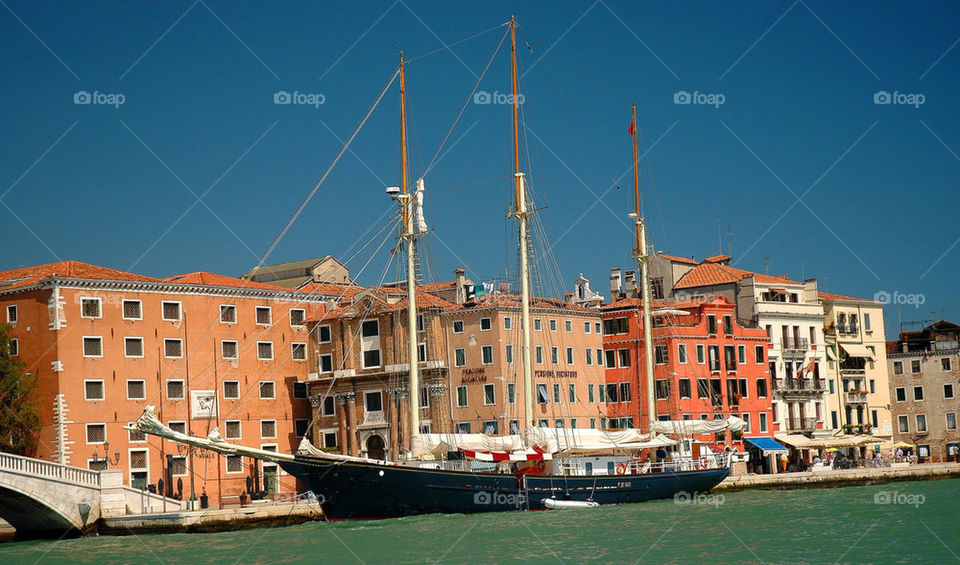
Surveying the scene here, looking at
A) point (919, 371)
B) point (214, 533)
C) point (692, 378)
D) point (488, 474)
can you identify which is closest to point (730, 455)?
point (692, 378)

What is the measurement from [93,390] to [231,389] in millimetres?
6853

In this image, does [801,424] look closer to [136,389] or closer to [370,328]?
[370,328]

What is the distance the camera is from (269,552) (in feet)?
118

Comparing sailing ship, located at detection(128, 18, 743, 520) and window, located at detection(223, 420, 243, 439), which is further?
window, located at detection(223, 420, 243, 439)

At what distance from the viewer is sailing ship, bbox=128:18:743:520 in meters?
44.7

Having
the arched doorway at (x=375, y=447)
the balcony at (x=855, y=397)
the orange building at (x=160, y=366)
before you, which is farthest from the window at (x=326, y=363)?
the balcony at (x=855, y=397)

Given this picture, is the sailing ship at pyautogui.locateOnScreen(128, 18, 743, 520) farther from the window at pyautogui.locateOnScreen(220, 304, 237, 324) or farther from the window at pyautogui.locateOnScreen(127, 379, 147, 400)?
the window at pyautogui.locateOnScreen(220, 304, 237, 324)

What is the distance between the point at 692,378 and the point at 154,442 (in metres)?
25.6

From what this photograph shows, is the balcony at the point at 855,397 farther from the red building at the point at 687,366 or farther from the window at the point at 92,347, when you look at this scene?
the window at the point at 92,347

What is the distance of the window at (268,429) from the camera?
61.1 m

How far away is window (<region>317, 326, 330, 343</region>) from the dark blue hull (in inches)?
687

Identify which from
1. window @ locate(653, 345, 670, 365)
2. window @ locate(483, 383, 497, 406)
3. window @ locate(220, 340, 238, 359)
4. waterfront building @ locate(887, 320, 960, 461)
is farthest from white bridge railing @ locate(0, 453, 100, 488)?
waterfront building @ locate(887, 320, 960, 461)

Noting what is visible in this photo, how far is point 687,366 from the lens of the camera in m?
64.2

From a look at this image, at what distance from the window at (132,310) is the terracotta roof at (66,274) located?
3.30ft
